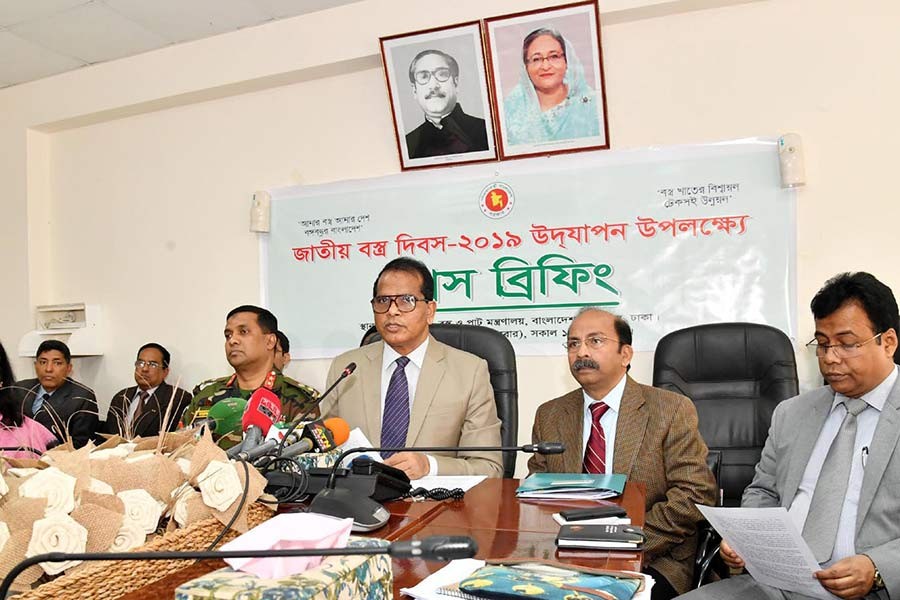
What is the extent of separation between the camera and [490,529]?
1.43m

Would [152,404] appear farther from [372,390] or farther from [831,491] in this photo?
[831,491]

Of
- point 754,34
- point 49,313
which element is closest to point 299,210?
point 49,313

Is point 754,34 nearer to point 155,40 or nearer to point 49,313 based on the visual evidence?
point 155,40

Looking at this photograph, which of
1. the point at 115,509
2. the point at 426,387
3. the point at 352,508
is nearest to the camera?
the point at 115,509

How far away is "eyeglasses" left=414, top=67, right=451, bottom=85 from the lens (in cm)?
382

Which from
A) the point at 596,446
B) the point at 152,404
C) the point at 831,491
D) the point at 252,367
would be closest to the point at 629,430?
the point at 596,446

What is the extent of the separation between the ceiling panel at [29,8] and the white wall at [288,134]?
2.12 feet

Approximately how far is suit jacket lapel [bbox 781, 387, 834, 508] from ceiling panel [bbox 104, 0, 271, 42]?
3337 mm

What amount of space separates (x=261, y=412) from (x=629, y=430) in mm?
1058

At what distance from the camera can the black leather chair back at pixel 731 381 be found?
2799 mm

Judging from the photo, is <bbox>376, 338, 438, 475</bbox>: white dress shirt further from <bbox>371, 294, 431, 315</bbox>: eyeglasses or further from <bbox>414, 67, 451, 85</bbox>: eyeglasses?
<bbox>414, 67, 451, 85</bbox>: eyeglasses

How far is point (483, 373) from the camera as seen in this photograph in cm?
251

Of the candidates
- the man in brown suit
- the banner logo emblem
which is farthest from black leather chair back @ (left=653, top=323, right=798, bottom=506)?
the banner logo emblem

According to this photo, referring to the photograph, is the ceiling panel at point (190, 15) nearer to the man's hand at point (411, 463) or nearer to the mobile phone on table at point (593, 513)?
the man's hand at point (411, 463)
